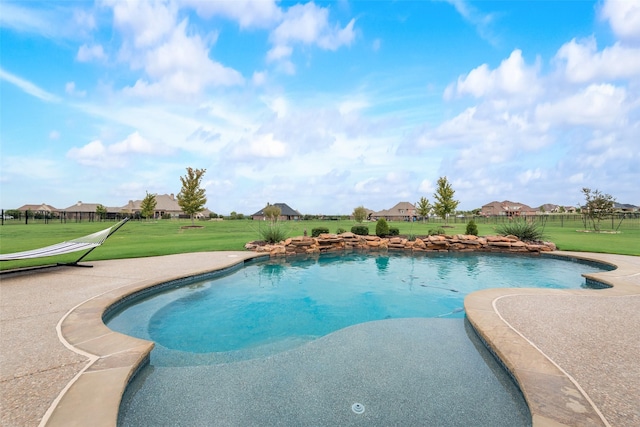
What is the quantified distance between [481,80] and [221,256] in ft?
39.2

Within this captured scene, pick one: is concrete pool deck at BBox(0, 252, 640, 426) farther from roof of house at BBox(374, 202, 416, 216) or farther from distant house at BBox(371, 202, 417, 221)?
roof of house at BBox(374, 202, 416, 216)

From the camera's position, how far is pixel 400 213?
221 ft

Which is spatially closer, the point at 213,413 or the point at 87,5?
the point at 213,413

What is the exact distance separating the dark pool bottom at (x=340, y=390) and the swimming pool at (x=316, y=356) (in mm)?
11

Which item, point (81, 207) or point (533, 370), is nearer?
point (533, 370)

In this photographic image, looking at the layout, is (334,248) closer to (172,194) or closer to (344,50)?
(344,50)

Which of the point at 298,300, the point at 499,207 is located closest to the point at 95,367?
the point at 298,300

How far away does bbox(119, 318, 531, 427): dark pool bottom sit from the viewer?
2.42 metres

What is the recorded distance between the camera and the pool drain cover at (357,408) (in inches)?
99.4

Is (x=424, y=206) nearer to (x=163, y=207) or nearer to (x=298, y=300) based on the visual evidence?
(x=298, y=300)

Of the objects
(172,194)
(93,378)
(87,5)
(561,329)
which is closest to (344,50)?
(87,5)

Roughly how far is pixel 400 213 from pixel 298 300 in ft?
210

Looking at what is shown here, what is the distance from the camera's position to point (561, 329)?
3.78m

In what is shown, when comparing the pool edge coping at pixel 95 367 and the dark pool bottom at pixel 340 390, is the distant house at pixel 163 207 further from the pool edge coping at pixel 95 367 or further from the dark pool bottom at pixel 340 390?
the dark pool bottom at pixel 340 390
